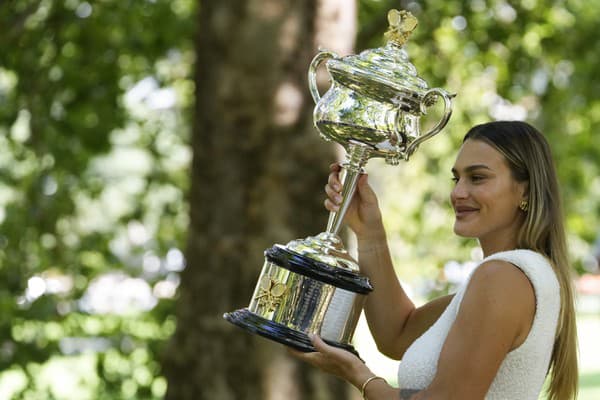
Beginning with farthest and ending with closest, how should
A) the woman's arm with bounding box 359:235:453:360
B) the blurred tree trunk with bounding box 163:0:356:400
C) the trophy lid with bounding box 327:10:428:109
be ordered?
the blurred tree trunk with bounding box 163:0:356:400 < the woman's arm with bounding box 359:235:453:360 < the trophy lid with bounding box 327:10:428:109

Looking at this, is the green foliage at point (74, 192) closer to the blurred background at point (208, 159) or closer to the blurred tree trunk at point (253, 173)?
the blurred background at point (208, 159)

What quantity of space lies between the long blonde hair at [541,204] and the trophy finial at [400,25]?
461mm

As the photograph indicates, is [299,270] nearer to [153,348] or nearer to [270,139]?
[270,139]

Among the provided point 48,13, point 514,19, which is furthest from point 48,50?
point 514,19

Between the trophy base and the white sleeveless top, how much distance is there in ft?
0.84

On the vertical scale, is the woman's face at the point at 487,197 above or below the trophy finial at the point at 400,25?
below

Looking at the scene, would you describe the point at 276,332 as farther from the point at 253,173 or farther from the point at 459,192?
the point at 253,173

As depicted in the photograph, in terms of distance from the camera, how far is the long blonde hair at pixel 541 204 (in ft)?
9.66

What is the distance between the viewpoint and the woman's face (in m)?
2.96

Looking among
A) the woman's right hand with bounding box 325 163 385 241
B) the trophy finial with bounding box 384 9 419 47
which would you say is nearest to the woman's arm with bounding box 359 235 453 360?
the woman's right hand with bounding box 325 163 385 241

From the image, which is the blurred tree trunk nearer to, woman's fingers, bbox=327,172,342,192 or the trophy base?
woman's fingers, bbox=327,172,342,192

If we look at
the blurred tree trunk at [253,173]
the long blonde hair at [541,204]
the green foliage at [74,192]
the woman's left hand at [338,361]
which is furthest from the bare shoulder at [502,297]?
the green foliage at [74,192]

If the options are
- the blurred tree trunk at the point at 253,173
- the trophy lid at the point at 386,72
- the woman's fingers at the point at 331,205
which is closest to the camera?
the trophy lid at the point at 386,72

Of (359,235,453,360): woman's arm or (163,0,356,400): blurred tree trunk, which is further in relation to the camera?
(163,0,356,400): blurred tree trunk
